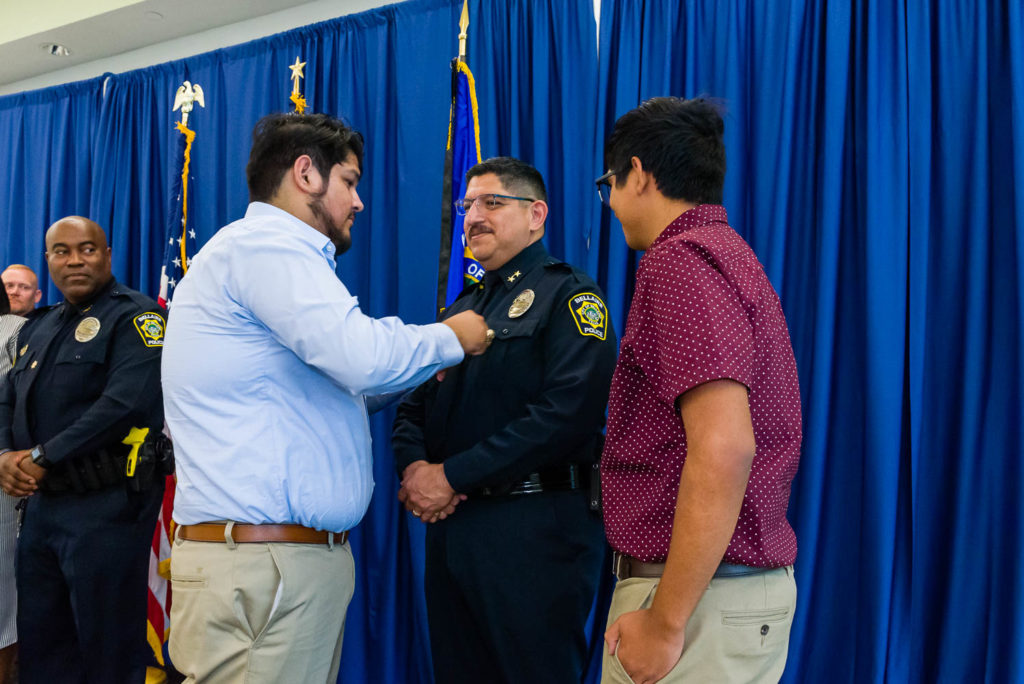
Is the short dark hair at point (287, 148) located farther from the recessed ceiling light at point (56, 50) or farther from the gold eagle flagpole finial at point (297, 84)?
the recessed ceiling light at point (56, 50)

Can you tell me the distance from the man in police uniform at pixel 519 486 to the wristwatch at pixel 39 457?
121 centimetres

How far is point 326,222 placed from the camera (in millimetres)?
1623

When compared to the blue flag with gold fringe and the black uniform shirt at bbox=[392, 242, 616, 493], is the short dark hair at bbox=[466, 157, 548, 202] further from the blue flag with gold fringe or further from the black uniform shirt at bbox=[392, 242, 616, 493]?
the blue flag with gold fringe

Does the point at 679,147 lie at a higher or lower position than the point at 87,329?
higher

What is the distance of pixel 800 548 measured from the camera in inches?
95.4

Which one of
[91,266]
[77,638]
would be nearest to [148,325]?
[91,266]

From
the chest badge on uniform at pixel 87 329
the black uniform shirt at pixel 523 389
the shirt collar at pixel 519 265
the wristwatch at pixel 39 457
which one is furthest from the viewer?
the chest badge on uniform at pixel 87 329

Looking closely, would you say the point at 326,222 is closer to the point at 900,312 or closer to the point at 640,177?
the point at 640,177

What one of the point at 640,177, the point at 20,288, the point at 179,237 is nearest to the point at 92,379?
the point at 179,237

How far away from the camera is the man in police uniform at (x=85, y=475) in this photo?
2.51 metres

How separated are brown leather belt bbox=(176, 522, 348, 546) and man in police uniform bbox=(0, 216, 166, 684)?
1.23 meters

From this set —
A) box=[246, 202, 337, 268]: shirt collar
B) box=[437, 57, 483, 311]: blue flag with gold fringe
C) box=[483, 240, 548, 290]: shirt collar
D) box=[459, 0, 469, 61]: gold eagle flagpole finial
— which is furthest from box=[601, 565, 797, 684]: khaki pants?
box=[459, 0, 469, 61]: gold eagle flagpole finial

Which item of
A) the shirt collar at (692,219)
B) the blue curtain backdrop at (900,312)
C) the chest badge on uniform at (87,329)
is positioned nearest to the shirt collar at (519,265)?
the blue curtain backdrop at (900,312)

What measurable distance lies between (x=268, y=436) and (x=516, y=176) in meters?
1.10
